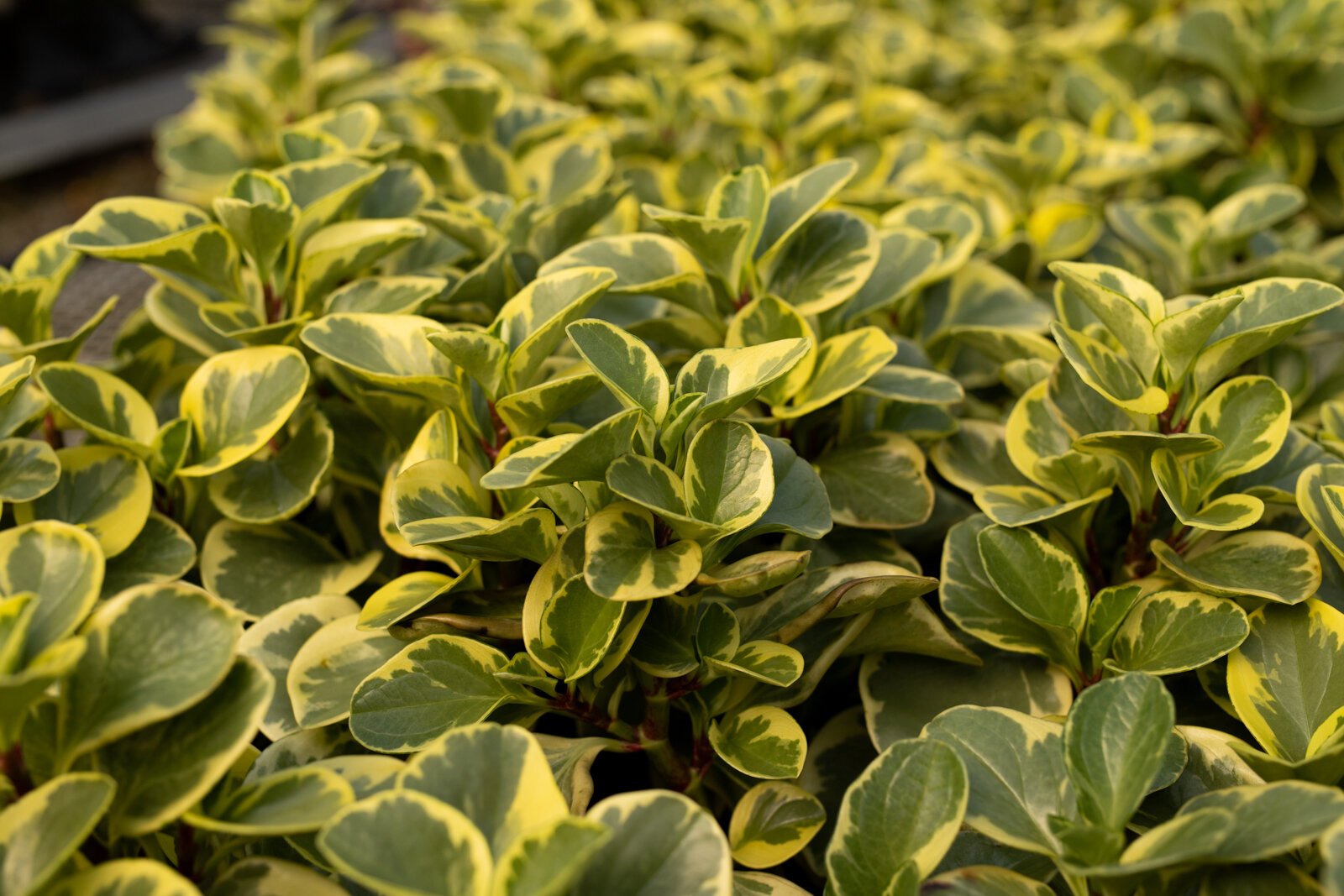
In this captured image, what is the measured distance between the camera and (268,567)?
1041mm

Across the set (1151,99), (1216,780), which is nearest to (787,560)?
(1216,780)

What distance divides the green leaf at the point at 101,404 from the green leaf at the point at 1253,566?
2.96 feet

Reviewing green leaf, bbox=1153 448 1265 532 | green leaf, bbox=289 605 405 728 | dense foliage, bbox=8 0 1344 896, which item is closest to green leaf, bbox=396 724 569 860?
dense foliage, bbox=8 0 1344 896

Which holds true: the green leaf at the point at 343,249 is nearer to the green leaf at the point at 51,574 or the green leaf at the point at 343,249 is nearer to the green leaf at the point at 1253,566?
the green leaf at the point at 51,574

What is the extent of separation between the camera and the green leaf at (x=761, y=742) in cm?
86

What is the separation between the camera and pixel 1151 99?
196 cm

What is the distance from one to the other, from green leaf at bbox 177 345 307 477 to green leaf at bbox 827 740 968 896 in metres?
0.57

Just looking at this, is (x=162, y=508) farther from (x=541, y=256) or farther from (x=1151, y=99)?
(x=1151, y=99)

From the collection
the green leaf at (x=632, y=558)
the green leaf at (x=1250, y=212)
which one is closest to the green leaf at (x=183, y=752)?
the green leaf at (x=632, y=558)

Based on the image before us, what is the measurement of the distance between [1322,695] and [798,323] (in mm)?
504

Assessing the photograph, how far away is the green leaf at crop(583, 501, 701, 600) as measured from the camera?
0.76m

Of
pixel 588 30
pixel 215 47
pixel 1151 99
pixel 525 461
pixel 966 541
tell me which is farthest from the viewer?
pixel 215 47

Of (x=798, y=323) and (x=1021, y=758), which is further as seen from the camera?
(x=798, y=323)

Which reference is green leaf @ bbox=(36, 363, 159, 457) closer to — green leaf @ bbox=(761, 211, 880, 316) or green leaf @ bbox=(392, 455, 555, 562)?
green leaf @ bbox=(392, 455, 555, 562)
